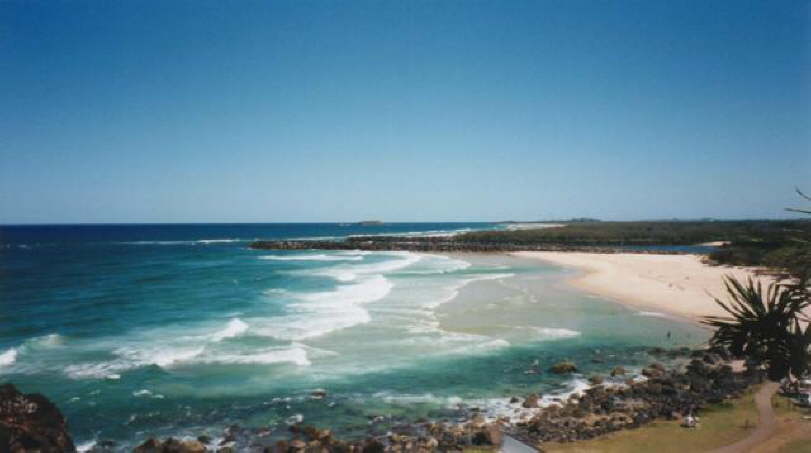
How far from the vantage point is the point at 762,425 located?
14250 millimetres

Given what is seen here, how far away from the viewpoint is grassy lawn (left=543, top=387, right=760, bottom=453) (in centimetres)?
1329

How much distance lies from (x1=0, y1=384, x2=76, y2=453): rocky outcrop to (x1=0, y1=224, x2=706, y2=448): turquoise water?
97.4 inches

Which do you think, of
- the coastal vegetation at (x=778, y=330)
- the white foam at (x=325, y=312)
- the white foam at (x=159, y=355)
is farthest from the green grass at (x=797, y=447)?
the white foam at (x=159, y=355)

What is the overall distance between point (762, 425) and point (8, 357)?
30.4 meters

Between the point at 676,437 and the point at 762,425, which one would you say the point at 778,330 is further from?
the point at 762,425

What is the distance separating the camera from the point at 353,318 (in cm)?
3141

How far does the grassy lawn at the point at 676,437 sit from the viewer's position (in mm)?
13289

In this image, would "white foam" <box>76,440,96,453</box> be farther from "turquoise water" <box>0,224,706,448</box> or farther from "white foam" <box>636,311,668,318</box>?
"white foam" <box>636,311,668,318</box>

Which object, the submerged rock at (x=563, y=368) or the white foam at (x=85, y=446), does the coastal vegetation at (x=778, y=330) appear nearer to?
the submerged rock at (x=563, y=368)

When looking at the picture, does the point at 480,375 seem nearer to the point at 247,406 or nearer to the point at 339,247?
the point at 247,406

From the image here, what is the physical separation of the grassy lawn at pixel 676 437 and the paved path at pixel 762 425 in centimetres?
18

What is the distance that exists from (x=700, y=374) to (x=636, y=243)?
87.4 meters

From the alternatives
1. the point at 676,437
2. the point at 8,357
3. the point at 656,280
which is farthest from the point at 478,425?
the point at 656,280

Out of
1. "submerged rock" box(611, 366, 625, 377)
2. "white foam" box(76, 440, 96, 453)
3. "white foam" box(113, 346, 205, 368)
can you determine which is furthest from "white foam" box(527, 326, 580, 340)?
"white foam" box(76, 440, 96, 453)
